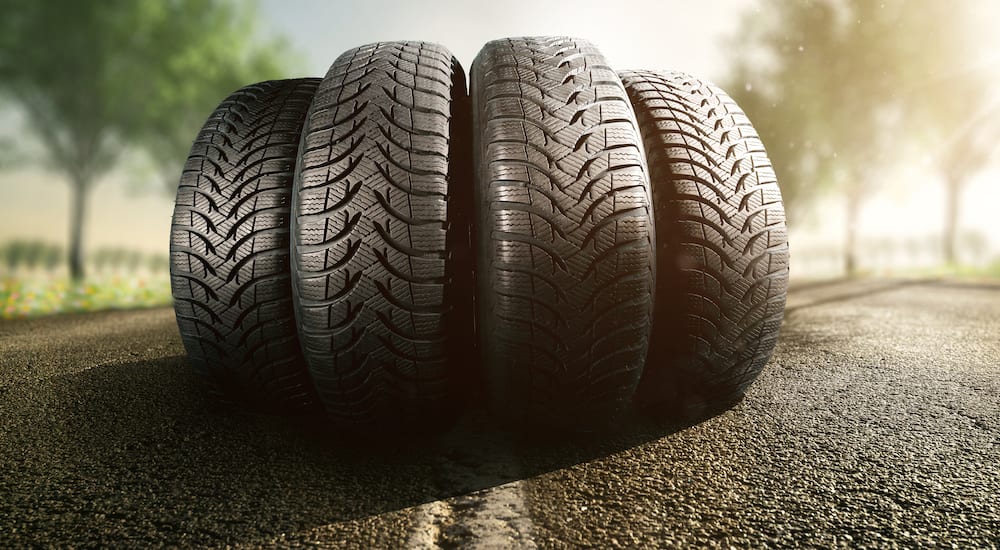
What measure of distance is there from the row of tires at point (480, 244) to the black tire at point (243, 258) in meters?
0.01

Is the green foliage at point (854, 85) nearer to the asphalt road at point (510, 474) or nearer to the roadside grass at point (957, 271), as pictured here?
the roadside grass at point (957, 271)

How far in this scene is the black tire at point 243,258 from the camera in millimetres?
2561

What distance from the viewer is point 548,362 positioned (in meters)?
2.37

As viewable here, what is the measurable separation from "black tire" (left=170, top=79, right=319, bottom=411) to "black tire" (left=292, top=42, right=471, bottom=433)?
0.21m

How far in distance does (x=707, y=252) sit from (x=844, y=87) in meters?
17.8

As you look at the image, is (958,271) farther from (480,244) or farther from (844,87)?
A: (480,244)

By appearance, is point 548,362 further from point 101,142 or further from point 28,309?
point 101,142

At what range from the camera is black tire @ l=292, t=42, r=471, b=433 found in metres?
2.30

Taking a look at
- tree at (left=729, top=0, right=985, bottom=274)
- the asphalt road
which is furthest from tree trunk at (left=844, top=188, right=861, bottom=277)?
the asphalt road

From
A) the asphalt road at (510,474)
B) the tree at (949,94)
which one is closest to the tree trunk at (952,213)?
the tree at (949,94)

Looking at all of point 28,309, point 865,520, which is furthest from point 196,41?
point 865,520

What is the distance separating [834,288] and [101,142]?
16.4 m

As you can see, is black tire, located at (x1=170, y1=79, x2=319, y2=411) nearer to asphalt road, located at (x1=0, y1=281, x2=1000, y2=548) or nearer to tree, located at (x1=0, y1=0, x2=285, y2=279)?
asphalt road, located at (x1=0, y1=281, x2=1000, y2=548)

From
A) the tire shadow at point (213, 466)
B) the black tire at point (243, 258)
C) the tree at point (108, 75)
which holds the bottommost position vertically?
the tire shadow at point (213, 466)
